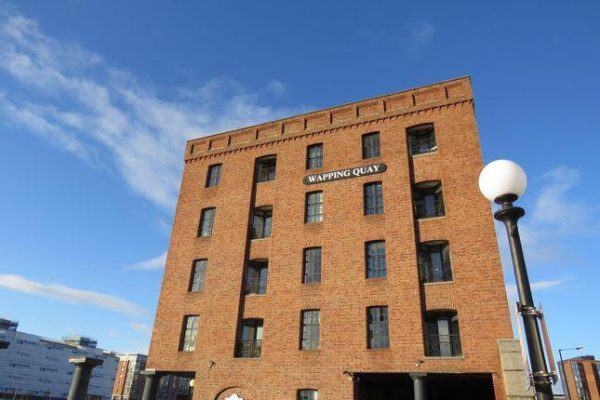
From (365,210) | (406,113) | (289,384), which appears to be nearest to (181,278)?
(289,384)

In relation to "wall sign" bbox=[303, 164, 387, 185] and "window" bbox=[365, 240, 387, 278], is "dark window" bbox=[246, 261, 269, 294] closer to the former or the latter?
"wall sign" bbox=[303, 164, 387, 185]

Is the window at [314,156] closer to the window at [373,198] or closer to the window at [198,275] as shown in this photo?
the window at [373,198]

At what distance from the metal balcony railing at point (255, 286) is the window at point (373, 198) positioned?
642 cm

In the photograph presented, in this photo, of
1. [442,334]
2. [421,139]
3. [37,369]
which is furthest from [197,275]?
[37,369]

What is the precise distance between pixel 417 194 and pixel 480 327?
686 cm

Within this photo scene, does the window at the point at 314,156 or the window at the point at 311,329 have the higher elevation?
the window at the point at 314,156

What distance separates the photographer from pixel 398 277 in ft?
61.2

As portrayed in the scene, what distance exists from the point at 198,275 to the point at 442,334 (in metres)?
12.9

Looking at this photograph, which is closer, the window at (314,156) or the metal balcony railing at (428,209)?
the metal balcony railing at (428,209)

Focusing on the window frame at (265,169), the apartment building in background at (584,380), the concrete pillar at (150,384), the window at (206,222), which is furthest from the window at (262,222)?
the apartment building in background at (584,380)

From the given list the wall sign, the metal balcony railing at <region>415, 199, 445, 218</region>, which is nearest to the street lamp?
the metal balcony railing at <region>415, 199, 445, 218</region>

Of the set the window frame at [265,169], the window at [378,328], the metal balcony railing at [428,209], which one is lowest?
the window at [378,328]

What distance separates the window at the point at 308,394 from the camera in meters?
18.1

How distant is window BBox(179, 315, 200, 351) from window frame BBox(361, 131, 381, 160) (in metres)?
12.3
